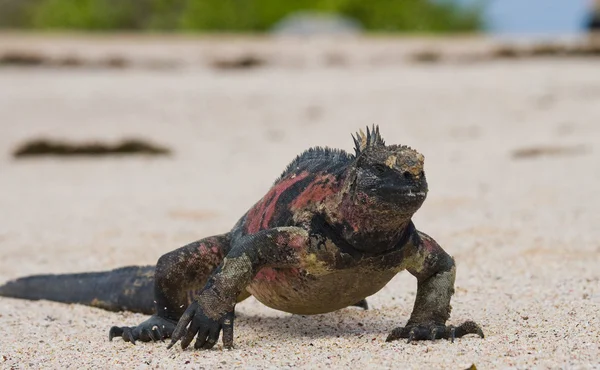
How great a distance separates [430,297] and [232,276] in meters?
0.87

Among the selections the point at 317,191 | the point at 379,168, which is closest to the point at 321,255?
the point at 317,191

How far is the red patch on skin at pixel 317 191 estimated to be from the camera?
162 inches

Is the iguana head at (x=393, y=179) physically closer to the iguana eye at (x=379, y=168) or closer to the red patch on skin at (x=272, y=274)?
the iguana eye at (x=379, y=168)

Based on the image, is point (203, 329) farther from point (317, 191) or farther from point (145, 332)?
point (317, 191)

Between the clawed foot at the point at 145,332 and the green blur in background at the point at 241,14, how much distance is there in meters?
26.8

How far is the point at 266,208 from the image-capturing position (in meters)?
4.46

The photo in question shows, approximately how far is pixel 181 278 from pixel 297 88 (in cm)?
1162

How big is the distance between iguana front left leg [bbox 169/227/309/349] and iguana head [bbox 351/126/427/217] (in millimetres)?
346

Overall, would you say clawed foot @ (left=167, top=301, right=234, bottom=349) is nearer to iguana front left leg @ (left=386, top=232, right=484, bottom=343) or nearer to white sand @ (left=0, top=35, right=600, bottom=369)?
white sand @ (left=0, top=35, right=600, bottom=369)

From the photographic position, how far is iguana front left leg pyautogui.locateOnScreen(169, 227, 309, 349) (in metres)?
Answer: 4.05

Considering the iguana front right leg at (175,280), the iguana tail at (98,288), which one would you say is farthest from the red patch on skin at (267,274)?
the iguana tail at (98,288)

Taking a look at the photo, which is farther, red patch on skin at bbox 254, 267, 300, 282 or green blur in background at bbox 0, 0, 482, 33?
green blur in background at bbox 0, 0, 482, 33

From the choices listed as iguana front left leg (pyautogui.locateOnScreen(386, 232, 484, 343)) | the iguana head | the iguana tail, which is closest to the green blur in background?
the iguana tail

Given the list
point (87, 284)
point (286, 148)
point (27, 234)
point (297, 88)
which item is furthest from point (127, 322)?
point (297, 88)
